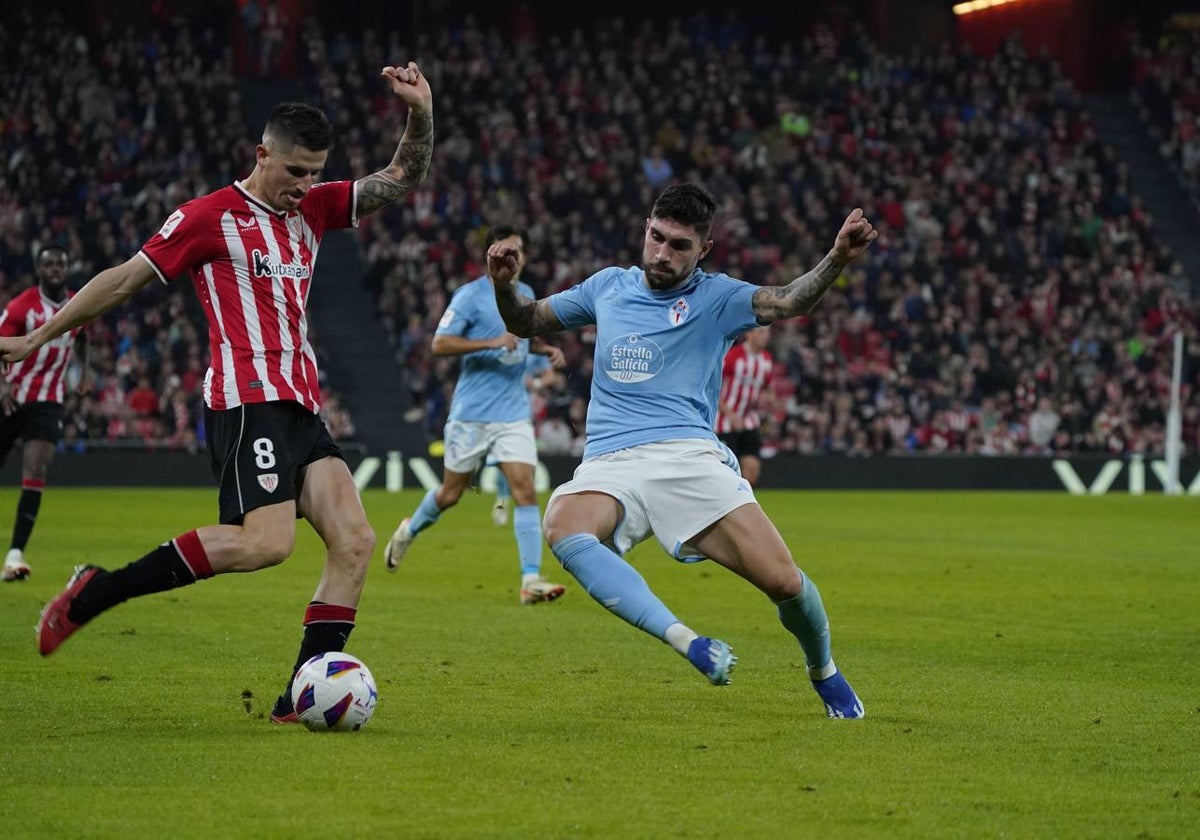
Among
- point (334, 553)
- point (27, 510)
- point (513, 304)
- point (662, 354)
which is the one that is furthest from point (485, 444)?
point (334, 553)

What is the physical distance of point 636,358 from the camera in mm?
7180

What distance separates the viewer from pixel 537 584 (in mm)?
11797

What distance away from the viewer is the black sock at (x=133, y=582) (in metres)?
6.63

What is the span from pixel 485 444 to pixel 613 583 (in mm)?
6305

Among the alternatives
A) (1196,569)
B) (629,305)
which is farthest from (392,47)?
(629,305)

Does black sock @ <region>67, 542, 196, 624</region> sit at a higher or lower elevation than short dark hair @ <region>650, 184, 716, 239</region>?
lower

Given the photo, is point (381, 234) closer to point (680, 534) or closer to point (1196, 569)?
point (1196, 569)

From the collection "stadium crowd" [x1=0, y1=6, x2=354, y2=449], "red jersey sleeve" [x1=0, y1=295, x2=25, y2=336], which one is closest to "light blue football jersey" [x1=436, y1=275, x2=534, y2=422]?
"red jersey sleeve" [x1=0, y1=295, x2=25, y2=336]

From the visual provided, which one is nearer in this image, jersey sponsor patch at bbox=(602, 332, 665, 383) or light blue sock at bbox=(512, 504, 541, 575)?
jersey sponsor patch at bbox=(602, 332, 665, 383)

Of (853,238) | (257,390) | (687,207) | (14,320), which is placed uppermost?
(687,207)

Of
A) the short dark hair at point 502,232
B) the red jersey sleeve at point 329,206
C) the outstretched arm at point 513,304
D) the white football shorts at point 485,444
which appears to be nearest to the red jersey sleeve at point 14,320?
the white football shorts at point 485,444

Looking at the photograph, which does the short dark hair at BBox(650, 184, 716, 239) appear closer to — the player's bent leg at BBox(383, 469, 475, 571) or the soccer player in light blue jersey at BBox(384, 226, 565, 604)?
the soccer player in light blue jersey at BBox(384, 226, 565, 604)

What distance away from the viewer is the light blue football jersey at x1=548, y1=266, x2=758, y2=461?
7.14m

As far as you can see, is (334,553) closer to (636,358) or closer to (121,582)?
(121,582)
